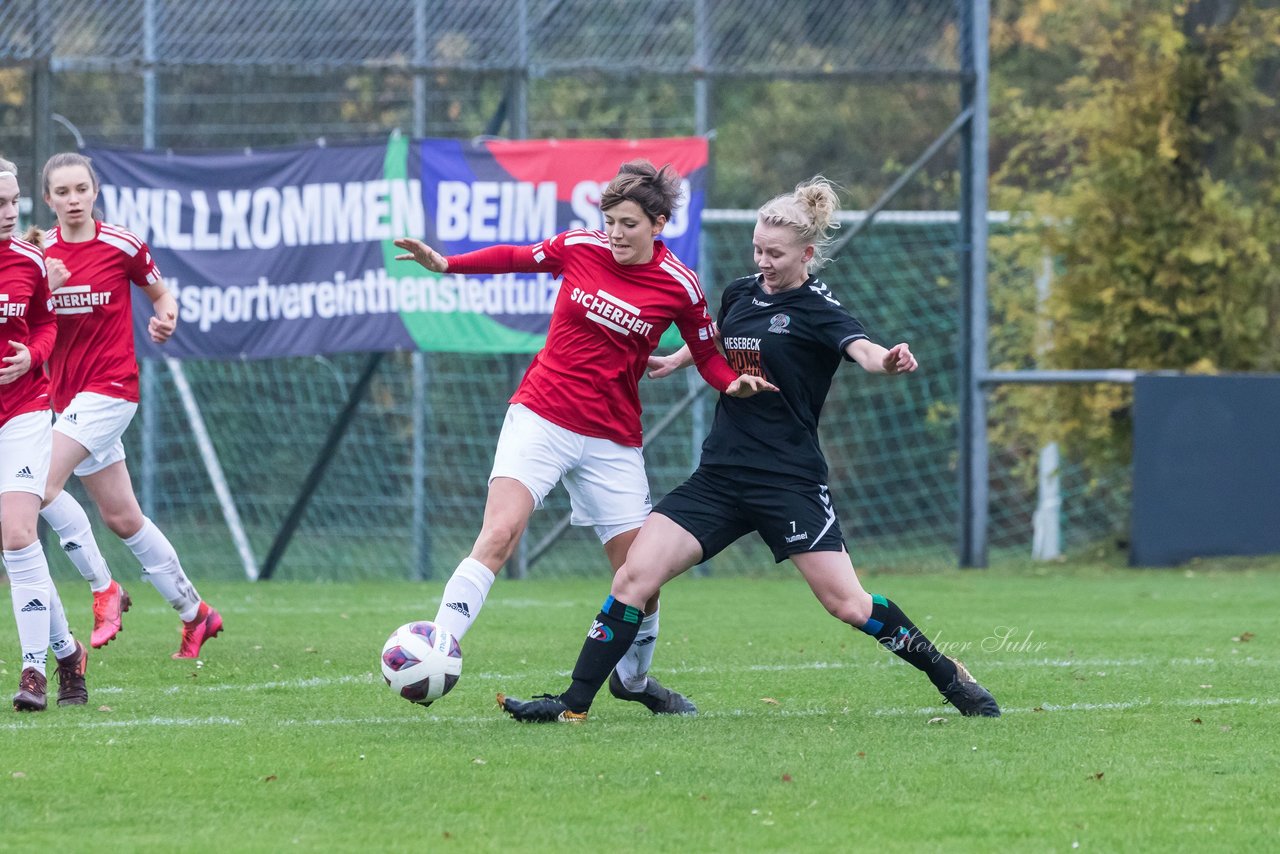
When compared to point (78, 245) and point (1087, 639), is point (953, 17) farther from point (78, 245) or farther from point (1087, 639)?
point (78, 245)

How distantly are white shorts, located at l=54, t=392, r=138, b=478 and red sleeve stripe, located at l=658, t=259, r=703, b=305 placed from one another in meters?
2.86

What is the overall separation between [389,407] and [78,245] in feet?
27.3

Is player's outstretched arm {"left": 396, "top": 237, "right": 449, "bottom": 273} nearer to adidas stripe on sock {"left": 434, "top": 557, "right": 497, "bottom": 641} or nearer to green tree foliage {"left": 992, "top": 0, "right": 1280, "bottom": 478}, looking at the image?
adidas stripe on sock {"left": 434, "top": 557, "right": 497, "bottom": 641}

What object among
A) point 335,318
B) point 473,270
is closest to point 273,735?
point 473,270

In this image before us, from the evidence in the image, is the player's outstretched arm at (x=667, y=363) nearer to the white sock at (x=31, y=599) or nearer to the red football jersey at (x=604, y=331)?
the red football jersey at (x=604, y=331)

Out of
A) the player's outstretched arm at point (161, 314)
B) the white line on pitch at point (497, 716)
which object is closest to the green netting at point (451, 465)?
the player's outstretched arm at point (161, 314)

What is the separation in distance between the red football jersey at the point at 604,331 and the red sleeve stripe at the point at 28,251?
1568mm

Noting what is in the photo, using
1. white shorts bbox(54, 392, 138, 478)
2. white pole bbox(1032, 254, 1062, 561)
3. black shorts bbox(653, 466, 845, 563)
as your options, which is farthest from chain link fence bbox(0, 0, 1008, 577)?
black shorts bbox(653, 466, 845, 563)

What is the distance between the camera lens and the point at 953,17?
14609mm

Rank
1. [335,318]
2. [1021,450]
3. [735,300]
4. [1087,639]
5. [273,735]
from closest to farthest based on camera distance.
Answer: [273,735] → [735,300] → [1087,639] → [335,318] → [1021,450]

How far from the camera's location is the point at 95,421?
7660 mm

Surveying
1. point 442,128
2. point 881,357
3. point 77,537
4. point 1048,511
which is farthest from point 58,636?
point 1048,511

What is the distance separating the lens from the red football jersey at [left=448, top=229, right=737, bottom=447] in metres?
6.24

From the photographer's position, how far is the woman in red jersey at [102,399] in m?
7.65
